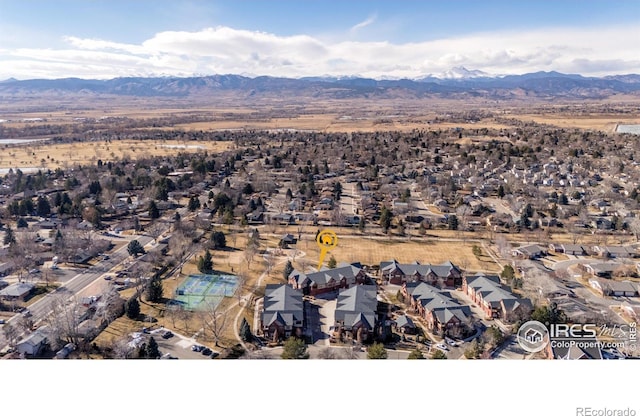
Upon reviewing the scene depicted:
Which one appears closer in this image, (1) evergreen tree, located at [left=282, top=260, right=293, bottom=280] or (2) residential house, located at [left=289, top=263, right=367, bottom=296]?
(2) residential house, located at [left=289, top=263, right=367, bottom=296]

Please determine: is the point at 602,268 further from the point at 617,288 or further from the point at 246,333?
the point at 246,333

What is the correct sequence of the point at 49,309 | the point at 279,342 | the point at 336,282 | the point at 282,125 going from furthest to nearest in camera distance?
1. the point at 282,125
2. the point at 336,282
3. the point at 49,309
4. the point at 279,342

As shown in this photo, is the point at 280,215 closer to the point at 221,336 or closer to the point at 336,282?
the point at 336,282

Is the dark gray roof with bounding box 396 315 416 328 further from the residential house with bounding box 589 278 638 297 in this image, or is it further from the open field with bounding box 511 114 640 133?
the open field with bounding box 511 114 640 133

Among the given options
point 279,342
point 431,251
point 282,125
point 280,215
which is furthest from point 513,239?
point 282,125

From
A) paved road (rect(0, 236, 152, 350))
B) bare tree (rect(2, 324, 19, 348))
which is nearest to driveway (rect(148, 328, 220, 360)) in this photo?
bare tree (rect(2, 324, 19, 348))
